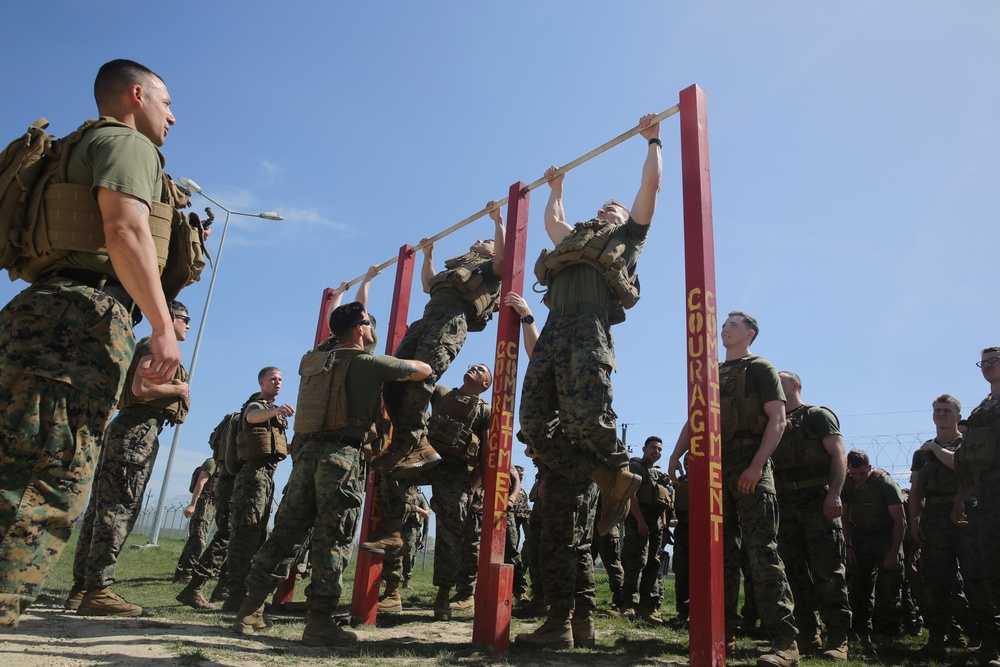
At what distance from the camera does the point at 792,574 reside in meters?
Result: 6.72

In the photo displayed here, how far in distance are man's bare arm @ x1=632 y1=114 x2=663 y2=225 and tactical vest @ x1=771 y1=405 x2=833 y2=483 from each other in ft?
8.79

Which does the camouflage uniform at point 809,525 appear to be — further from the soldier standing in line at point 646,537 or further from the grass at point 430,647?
the soldier standing in line at point 646,537

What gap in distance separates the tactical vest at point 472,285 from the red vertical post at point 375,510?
0.63 metres

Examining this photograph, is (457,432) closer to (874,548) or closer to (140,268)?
(874,548)

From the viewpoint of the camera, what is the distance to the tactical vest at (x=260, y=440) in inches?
321

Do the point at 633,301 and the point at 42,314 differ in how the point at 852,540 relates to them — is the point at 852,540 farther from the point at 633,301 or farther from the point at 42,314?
the point at 42,314

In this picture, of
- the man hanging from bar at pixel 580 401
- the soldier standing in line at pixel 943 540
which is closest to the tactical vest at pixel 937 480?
the soldier standing in line at pixel 943 540

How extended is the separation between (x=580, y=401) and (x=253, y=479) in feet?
15.3

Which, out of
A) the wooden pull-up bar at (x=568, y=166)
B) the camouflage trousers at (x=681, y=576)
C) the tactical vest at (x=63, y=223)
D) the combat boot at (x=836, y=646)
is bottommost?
the combat boot at (x=836, y=646)

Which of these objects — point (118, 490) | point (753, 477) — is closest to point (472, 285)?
point (753, 477)

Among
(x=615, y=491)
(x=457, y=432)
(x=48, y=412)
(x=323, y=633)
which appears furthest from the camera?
(x=457, y=432)

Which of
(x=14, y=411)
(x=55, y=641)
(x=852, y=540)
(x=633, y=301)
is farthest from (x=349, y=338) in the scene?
(x=852, y=540)

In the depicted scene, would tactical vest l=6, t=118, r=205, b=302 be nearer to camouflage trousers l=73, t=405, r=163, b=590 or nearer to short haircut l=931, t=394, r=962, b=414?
camouflage trousers l=73, t=405, r=163, b=590

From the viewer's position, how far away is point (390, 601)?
7.63 meters
